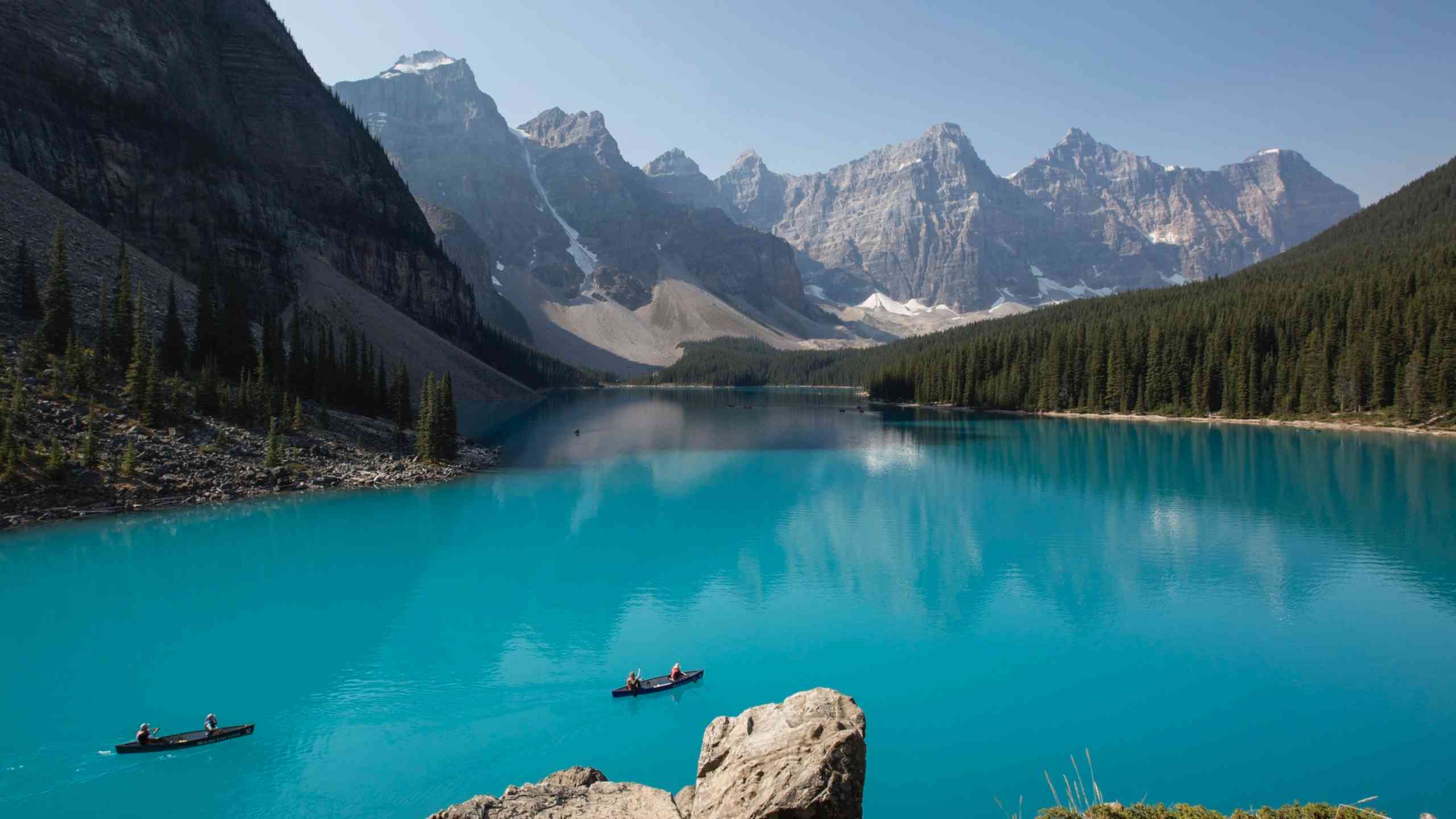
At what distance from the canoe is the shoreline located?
276ft

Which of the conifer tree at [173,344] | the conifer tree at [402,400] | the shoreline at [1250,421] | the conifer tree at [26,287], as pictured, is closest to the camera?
the conifer tree at [26,287]

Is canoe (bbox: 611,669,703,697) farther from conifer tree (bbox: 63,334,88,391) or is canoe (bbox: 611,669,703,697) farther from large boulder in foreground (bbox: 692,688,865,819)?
conifer tree (bbox: 63,334,88,391)

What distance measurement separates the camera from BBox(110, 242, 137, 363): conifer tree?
4719 centimetres

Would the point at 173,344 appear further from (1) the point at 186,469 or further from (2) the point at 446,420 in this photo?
(2) the point at 446,420

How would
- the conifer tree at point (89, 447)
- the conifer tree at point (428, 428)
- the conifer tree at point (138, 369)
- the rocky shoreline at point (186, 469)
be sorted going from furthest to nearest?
the conifer tree at point (428, 428)
the conifer tree at point (138, 369)
the conifer tree at point (89, 447)
the rocky shoreline at point (186, 469)

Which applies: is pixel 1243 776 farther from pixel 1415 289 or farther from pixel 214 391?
pixel 1415 289

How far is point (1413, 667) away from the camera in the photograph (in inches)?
829

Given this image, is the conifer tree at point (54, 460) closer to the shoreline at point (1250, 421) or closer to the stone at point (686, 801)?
the stone at point (686, 801)

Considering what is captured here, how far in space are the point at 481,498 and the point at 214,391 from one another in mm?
19403

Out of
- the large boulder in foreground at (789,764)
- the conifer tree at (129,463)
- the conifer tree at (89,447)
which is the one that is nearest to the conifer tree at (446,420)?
the conifer tree at (129,463)

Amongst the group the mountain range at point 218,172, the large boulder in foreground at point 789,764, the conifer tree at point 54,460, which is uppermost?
the mountain range at point 218,172

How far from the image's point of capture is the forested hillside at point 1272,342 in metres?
79.1

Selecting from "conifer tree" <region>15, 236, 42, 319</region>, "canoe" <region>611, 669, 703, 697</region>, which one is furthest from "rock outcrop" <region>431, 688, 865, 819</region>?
"conifer tree" <region>15, 236, 42, 319</region>

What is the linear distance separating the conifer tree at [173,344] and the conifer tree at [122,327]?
7.96 feet
